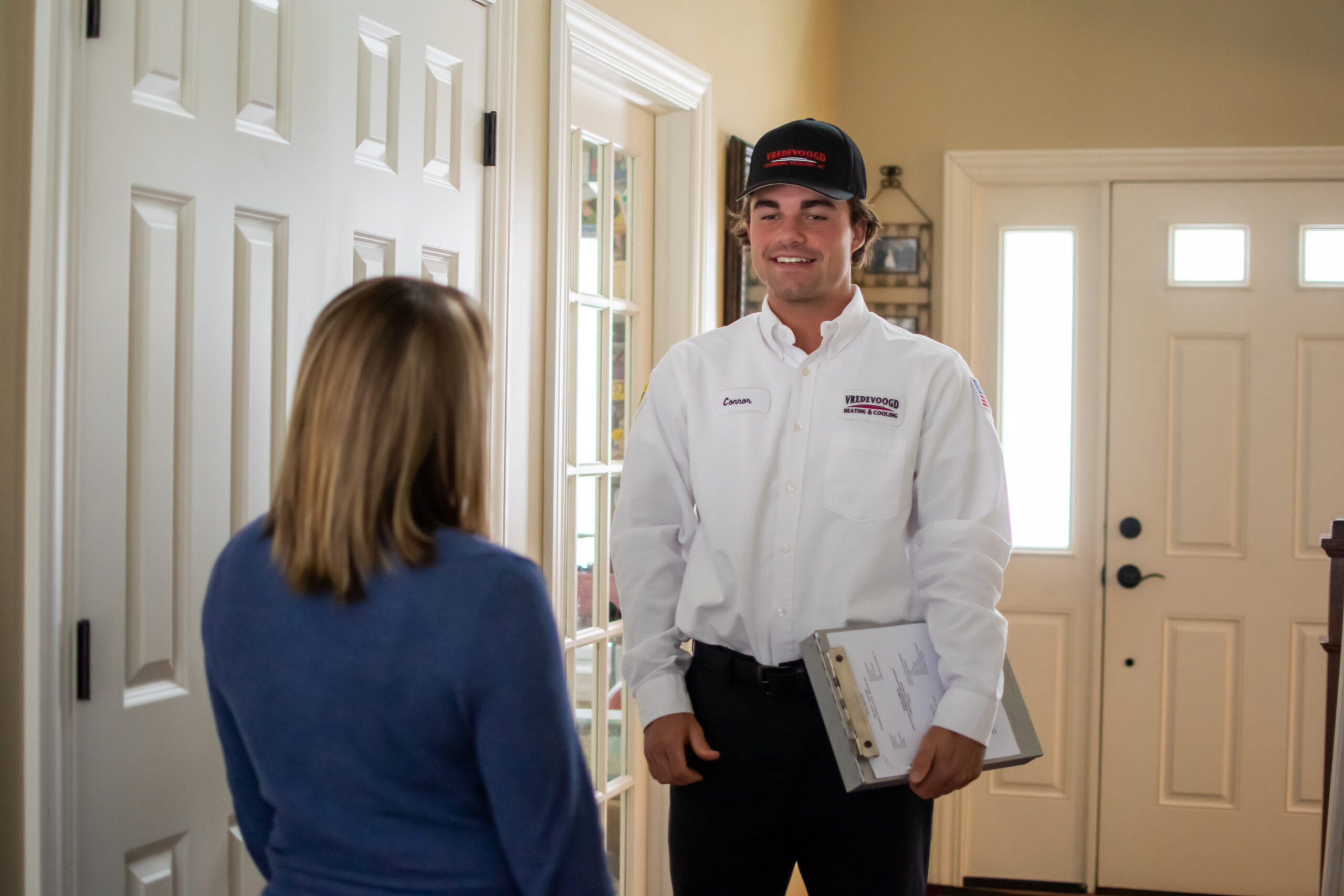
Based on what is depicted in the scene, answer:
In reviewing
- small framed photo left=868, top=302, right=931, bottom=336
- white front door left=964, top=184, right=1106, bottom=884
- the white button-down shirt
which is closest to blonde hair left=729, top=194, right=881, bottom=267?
the white button-down shirt

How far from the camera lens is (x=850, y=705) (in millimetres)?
1284

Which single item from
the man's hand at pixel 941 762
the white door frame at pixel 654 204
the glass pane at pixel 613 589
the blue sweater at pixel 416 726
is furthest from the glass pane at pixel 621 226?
the blue sweater at pixel 416 726

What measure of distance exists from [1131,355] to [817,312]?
6.72 ft

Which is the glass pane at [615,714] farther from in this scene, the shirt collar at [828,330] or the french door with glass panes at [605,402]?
the shirt collar at [828,330]

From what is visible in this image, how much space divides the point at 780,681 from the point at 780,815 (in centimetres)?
18

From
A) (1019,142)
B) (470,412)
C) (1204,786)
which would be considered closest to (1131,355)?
(1019,142)

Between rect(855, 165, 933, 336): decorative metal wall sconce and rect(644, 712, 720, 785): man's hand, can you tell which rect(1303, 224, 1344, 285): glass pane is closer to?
rect(855, 165, 933, 336): decorative metal wall sconce

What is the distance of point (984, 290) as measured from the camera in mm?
3260

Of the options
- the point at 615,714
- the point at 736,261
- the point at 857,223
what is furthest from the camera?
the point at 736,261

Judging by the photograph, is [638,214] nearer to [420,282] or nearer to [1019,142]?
[1019,142]

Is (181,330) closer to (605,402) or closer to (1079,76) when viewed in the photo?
(605,402)

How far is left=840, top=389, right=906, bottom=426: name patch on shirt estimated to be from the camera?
4.67 feet

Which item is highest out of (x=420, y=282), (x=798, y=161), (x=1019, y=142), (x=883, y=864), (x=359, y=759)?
(x=1019, y=142)

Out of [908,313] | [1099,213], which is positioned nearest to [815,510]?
[908,313]
